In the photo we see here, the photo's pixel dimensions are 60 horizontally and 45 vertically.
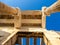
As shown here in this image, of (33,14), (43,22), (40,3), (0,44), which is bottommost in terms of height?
(0,44)

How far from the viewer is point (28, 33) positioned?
299cm

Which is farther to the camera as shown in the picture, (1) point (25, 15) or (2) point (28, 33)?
(1) point (25, 15)

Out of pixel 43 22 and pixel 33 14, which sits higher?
pixel 33 14

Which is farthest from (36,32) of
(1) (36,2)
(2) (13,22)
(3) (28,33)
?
(1) (36,2)

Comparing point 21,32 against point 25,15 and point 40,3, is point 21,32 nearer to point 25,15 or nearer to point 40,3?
point 25,15

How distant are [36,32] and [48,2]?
5.18 metres

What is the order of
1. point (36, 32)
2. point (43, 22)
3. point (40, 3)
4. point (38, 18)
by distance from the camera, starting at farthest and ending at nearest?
point (40, 3) < point (38, 18) < point (43, 22) < point (36, 32)

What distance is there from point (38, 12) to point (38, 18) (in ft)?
0.75

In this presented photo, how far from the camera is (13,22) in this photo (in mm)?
3848

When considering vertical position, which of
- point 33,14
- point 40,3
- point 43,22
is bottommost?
point 43,22

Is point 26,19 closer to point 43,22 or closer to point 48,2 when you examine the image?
point 43,22

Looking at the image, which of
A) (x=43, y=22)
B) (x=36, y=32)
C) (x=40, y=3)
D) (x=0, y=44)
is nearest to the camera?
(x=0, y=44)

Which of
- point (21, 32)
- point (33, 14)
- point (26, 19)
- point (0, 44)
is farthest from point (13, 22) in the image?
point (0, 44)

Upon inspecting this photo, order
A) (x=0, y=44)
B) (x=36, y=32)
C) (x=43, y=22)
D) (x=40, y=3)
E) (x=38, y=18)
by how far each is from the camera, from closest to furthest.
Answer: (x=0, y=44) → (x=36, y=32) → (x=43, y=22) → (x=38, y=18) → (x=40, y=3)
